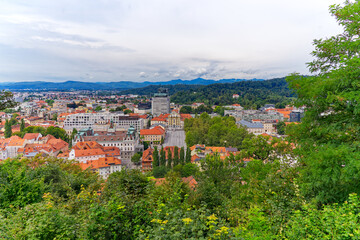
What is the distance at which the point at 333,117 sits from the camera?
23.4 feet

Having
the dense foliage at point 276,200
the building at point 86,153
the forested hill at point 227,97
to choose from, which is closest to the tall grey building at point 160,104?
the forested hill at point 227,97

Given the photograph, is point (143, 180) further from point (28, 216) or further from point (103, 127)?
point (103, 127)

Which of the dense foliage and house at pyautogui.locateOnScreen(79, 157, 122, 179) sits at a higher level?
the dense foliage

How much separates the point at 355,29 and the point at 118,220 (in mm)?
8964

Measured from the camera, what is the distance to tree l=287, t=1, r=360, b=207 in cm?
577

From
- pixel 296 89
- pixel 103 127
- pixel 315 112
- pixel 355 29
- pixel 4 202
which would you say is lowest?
pixel 103 127

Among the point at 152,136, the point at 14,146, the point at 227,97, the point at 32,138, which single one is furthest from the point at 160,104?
the point at 14,146

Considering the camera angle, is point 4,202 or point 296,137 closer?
point 4,202

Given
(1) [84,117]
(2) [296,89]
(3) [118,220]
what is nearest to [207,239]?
(3) [118,220]

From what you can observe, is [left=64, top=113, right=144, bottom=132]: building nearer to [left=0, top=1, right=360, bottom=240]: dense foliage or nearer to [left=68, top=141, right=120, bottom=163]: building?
[left=68, top=141, right=120, bottom=163]: building

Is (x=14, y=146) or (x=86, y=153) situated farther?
(x=14, y=146)

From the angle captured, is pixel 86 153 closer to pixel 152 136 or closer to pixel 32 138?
pixel 32 138

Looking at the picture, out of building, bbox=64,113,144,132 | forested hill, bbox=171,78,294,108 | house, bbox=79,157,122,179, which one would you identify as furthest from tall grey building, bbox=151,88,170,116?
house, bbox=79,157,122,179

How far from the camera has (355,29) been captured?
21.8 feet
